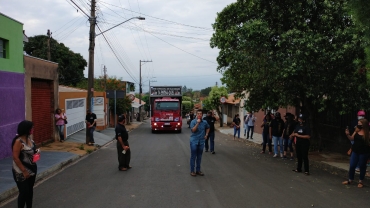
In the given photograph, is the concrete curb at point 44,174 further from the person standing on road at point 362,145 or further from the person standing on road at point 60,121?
the person standing on road at point 362,145

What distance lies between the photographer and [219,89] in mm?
36594

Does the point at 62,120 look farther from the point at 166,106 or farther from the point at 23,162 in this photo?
the point at 166,106

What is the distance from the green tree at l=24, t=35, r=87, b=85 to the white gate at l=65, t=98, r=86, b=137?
2188 centimetres

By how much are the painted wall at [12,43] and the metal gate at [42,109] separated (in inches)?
81.6

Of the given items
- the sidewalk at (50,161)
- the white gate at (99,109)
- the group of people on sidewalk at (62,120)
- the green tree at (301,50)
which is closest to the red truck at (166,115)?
the white gate at (99,109)

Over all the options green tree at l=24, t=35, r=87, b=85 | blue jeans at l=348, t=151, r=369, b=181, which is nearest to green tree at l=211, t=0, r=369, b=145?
blue jeans at l=348, t=151, r=369, b=181

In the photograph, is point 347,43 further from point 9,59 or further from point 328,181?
point 9,59

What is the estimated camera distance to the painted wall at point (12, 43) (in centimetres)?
1195

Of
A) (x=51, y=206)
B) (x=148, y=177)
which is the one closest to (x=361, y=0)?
(x=148, y=177)

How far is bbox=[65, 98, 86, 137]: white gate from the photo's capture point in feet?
65.2

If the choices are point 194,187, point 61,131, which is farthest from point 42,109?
point 194,187

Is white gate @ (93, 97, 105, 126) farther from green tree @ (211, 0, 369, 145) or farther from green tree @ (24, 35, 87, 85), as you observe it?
green tree @ (211, 0, 369, 145)

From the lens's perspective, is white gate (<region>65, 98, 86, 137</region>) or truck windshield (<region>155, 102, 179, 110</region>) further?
truck windshield (<region>155, 102, 179, 110</region>)

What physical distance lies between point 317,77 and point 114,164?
23.7 feet
